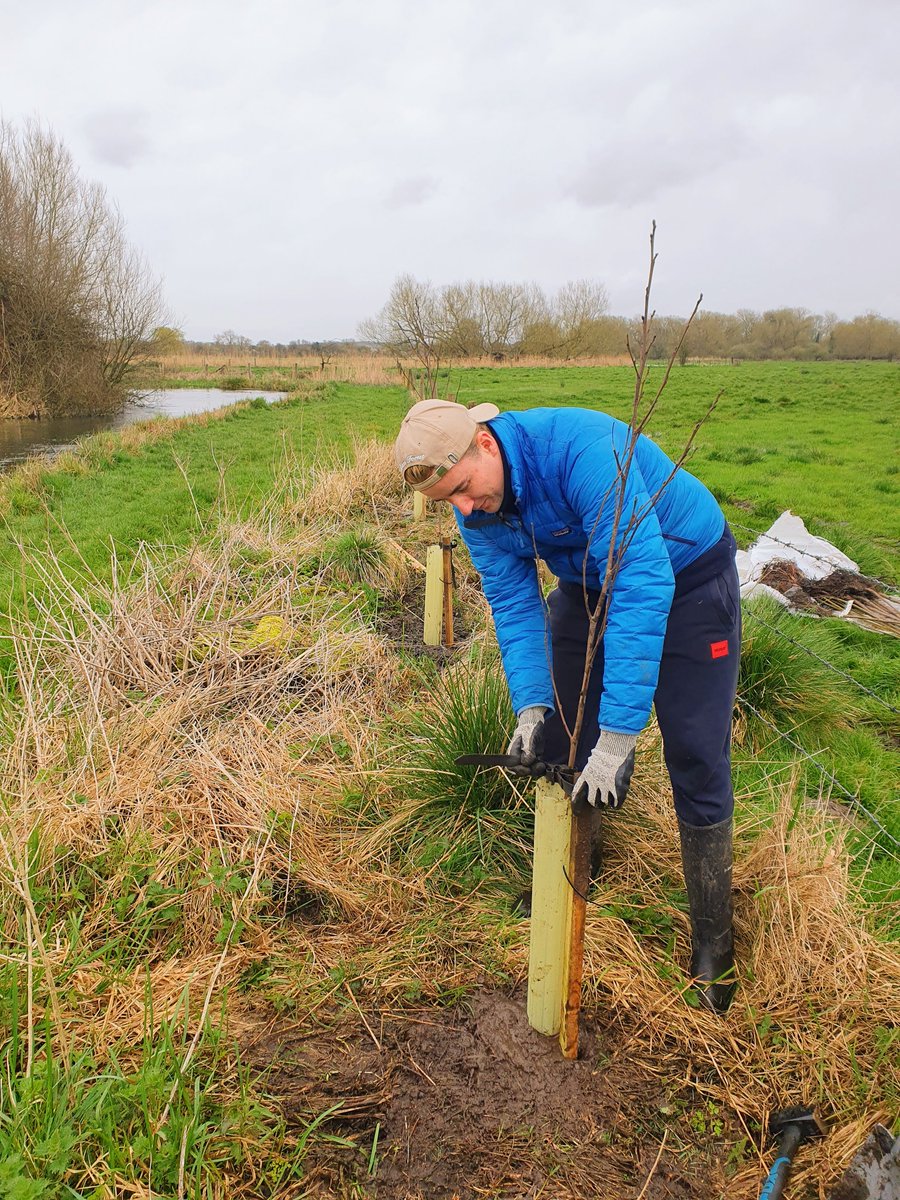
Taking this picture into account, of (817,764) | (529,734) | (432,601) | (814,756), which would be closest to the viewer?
(529,734)

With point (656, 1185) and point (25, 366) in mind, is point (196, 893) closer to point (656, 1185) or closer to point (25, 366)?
point (656, 1185)

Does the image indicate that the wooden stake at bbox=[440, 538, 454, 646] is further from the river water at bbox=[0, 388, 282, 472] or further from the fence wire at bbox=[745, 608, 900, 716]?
the river water at bbox=[0, 388, 282, 472]

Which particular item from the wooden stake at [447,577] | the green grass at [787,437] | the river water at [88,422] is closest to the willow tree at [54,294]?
the river water at [88,422]

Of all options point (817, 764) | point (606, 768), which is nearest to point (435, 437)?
point (606, 768)

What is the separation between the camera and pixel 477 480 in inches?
75.6

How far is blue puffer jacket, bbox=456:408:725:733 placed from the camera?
1.75 metres

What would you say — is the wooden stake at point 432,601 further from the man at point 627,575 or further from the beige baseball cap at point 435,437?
the beige baseball cap at point 435,437

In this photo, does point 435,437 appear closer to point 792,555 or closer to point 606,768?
point 606,768

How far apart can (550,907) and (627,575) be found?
83 centimetres

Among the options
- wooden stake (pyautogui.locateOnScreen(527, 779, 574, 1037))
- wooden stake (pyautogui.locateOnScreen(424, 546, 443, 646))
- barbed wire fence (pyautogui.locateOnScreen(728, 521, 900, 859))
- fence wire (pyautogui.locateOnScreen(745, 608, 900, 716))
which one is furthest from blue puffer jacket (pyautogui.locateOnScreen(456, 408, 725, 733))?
wooden stake (pyautogui.locateOnScreen(424, 546, 443, 646))

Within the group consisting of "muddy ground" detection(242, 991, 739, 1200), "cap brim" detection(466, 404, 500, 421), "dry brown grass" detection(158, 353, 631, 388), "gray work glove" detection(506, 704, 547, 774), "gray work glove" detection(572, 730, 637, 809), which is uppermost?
"cap brim" detection(466, 404, 500, 421)

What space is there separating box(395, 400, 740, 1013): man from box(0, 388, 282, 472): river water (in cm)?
1420

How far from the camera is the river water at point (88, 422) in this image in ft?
52.6

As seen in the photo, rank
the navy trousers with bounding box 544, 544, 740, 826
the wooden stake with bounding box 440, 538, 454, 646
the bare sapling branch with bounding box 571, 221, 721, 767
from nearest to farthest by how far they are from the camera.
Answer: the bare sapling branch with bounding box 571, 221, 721, 767 → the navy trousers with bounding box 544, 544, 740, 826 → the wooden stake with bounding box 440, 538, 454, 646
